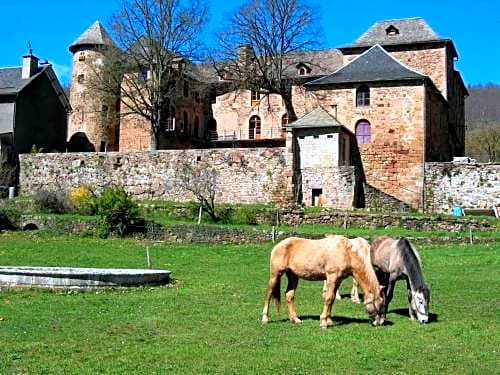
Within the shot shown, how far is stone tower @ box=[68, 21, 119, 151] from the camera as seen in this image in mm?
50406

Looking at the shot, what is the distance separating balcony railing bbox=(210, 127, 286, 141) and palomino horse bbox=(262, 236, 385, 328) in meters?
41.0

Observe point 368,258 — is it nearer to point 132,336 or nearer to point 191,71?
point 132,336

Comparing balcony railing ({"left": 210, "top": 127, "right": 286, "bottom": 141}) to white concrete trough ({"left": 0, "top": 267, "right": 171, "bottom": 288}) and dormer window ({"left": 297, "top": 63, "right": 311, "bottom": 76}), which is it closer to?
dormer window ({"left": 297, "top": 63, "right": 311, "bottom": 76})

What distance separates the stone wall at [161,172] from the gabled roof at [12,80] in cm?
509

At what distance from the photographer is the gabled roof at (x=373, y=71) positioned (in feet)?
123

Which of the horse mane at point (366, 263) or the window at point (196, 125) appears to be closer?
the horse mane at point (366, 263)

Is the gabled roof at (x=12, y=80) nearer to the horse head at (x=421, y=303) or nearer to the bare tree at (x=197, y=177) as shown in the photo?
the bare tree at (x=197, y=177)

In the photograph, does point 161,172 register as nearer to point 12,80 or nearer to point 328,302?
point 12,80

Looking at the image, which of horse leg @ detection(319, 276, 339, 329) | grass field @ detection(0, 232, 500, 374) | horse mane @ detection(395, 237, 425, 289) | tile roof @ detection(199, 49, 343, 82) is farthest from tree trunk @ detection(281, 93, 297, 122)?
horse leg @ detection(319, 276, 339, 329)

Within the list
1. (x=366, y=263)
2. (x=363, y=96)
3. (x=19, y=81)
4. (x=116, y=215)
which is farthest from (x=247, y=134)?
(x=366, y=263)

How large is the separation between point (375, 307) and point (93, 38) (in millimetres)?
46074

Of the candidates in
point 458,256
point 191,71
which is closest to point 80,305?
point 458,256

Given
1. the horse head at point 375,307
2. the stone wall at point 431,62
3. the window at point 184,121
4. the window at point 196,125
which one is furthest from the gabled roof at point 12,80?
the horse head at point 375,307

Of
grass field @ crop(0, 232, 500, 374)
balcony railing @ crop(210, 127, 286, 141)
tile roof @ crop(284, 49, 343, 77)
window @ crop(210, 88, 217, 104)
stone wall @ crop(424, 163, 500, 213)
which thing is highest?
tile roof @ crop(284, 49, 343, 77)
